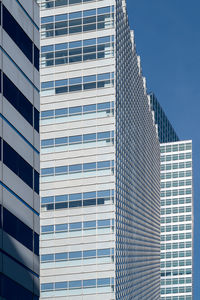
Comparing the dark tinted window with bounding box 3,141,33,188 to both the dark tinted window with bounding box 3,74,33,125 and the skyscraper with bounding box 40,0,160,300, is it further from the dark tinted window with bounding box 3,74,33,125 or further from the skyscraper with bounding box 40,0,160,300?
the skyscraper with bounding box 40,0,160,300

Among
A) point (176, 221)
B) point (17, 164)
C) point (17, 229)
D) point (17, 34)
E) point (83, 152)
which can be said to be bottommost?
point (17, 229)

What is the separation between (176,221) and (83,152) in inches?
3620

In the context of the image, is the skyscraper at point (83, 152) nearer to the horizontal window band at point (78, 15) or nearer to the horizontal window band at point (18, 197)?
the horizontal window band at point (78, 15)

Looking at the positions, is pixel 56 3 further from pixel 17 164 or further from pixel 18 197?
pixel 18 197

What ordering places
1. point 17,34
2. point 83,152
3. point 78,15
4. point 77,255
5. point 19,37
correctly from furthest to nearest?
1. point 78,15
2. point 83,152
3. point 77,255
4. point 19,37
5. point 17,34

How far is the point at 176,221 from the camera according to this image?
18675cm

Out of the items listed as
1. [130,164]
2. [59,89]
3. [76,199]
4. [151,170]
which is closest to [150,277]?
[151,170]

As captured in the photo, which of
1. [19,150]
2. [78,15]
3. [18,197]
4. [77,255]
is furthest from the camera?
[78,15]

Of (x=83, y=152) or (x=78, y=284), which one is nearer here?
(x=78, y=284)

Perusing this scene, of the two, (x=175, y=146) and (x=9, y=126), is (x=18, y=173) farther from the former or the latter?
(x=175, y=146)

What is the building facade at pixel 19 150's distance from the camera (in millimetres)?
41188

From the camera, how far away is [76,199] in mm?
102125

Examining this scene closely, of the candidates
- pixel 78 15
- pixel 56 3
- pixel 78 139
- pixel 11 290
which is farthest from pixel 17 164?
pixel 56 3

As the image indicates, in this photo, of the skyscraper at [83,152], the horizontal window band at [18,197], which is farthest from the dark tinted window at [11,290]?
the skyscraper at [83,152]
